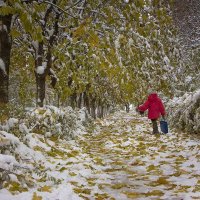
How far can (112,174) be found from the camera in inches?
233

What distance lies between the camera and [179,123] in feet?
41.0

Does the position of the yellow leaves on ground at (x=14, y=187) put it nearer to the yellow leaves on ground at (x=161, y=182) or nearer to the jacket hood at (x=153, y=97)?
the yellow leaves on ground at (x=161, y=182)

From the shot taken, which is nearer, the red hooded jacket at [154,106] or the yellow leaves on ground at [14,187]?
the yellow leaves on ground at [14,187]

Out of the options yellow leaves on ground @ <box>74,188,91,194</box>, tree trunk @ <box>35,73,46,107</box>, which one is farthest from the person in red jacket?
yellow leaves on ground @ <box>74,188,91,194</box>

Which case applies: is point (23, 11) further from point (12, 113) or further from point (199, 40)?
point (199, 40)

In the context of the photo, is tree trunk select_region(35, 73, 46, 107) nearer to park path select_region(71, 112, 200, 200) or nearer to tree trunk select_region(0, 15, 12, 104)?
park path select_region(71, 112, 200, 200)

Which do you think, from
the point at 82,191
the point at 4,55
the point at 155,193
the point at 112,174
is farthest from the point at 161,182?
the point at 4,55

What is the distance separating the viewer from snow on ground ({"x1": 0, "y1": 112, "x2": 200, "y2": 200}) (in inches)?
173

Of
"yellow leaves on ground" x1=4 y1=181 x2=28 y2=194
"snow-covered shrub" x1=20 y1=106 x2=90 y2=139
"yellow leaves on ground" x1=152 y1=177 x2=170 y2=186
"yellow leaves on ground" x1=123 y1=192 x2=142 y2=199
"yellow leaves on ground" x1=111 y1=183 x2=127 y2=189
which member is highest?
"snow-covered shrub" x1=20 y1=106 x2=90 y2=139

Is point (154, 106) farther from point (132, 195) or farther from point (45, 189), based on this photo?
point (45, 189)

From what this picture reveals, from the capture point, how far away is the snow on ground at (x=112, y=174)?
4383 millimetres

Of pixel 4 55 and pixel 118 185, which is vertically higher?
pixel 4 55

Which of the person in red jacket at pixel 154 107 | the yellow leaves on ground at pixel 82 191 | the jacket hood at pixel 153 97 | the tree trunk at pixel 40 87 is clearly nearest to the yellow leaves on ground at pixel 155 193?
the yellow leaves on ground at pixel 82 191

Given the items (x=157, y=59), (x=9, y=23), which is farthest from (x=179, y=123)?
(x=9, y=23)
